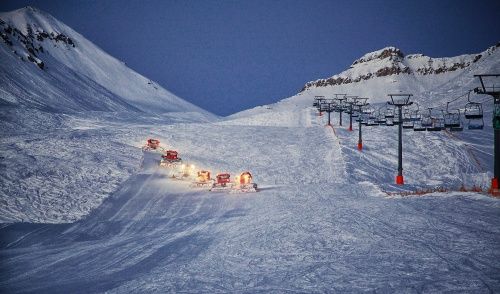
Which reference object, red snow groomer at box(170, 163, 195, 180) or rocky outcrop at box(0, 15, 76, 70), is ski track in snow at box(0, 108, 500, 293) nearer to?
red snow groomer at box(170, 163, 195, 180)

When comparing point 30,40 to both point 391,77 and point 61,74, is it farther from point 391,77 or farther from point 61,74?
point 391,77

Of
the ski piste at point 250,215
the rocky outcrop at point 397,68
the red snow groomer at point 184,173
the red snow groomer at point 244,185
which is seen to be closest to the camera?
the ski piste at point 250,215

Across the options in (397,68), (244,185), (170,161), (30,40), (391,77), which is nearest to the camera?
(244,185)

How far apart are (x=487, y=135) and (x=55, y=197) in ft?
150

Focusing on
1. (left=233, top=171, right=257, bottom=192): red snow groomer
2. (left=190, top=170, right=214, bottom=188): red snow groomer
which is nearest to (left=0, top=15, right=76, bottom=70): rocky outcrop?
(left=190, top=170, right=214, bottom=188): red snow groomer

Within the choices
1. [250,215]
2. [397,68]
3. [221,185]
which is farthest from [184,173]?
[397,68]

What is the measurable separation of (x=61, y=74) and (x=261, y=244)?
121m

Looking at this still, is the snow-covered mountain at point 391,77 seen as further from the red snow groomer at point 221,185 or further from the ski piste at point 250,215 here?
the red snow groomer at point 221,185

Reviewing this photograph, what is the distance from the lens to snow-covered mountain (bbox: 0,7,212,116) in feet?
291

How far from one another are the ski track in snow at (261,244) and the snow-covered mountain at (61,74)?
6268 cm

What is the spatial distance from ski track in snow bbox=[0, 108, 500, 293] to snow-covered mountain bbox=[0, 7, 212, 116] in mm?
62684

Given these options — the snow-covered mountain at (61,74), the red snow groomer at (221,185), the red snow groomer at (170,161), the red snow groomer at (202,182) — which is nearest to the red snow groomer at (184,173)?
the red snow groomer at (170,161)

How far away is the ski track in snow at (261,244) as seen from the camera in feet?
29.7

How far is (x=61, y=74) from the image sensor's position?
11681 centimetres
